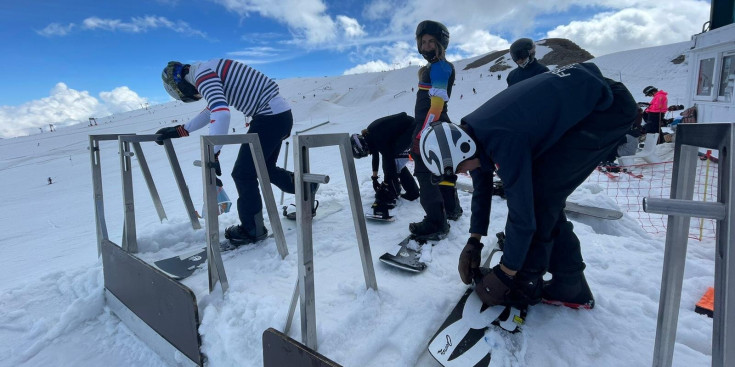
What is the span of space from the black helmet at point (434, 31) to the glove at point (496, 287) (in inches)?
93.5

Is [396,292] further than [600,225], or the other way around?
[600,225]

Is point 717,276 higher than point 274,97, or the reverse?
point 274,97

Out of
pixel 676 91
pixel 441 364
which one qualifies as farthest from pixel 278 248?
pixel 676 91

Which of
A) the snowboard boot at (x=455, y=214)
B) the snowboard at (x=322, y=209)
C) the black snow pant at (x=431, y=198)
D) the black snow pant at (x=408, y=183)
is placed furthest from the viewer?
the black snow pant at (x=408, y=183)

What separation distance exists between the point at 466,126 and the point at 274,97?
2.15 meters

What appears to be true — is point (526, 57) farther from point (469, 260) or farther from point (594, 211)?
point (469, 260)

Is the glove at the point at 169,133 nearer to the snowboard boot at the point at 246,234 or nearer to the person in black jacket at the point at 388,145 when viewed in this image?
the snowboard boot at the point at 246,234

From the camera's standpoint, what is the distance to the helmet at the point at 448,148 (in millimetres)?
1953

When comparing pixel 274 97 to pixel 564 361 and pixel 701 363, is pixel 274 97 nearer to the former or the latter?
pixel 564 361

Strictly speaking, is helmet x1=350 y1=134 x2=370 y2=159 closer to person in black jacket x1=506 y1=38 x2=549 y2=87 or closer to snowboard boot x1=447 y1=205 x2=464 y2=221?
snowboard boot x1=447 y1=205 x2=464 y2=221

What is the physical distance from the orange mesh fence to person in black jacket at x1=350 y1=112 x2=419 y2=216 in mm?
3253

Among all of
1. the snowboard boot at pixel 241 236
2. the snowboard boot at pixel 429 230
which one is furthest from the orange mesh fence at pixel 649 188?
the snowboard boot at pixel 241 236

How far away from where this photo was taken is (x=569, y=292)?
2236mm

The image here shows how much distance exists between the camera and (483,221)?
8.07ft
